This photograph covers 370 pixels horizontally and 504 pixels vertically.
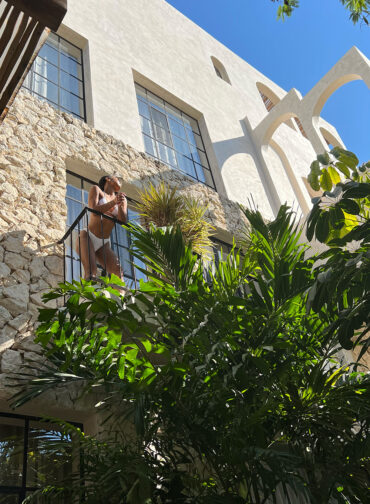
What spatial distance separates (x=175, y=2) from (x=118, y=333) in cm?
1206

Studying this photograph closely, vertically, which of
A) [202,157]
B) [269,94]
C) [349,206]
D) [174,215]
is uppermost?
[269,94]

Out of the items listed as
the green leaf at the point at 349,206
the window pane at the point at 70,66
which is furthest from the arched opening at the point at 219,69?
the green leaf at the point at 349,206

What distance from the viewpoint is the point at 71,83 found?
8.19 meters

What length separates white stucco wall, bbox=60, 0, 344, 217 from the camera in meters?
8.52

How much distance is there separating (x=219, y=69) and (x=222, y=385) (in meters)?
11.6

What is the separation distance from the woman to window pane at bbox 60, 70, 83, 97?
10.5 ft

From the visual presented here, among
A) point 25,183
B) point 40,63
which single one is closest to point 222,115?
point 40,63

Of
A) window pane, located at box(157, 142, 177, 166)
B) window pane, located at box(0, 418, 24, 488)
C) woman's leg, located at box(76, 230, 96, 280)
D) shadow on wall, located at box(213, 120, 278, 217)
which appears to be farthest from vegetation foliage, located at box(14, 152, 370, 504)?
shadow on wall, located at box(213, 120, 278, 217)

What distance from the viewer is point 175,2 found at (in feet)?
41.3

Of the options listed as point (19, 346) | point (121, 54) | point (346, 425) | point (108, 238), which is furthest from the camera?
point (121, 54)

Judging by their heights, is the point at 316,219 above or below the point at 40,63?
below

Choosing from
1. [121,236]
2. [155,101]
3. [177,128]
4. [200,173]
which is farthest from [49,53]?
[121,236]

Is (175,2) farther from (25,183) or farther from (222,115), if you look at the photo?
(25,183)

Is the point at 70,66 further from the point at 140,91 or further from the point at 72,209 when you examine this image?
the point at 72,209
